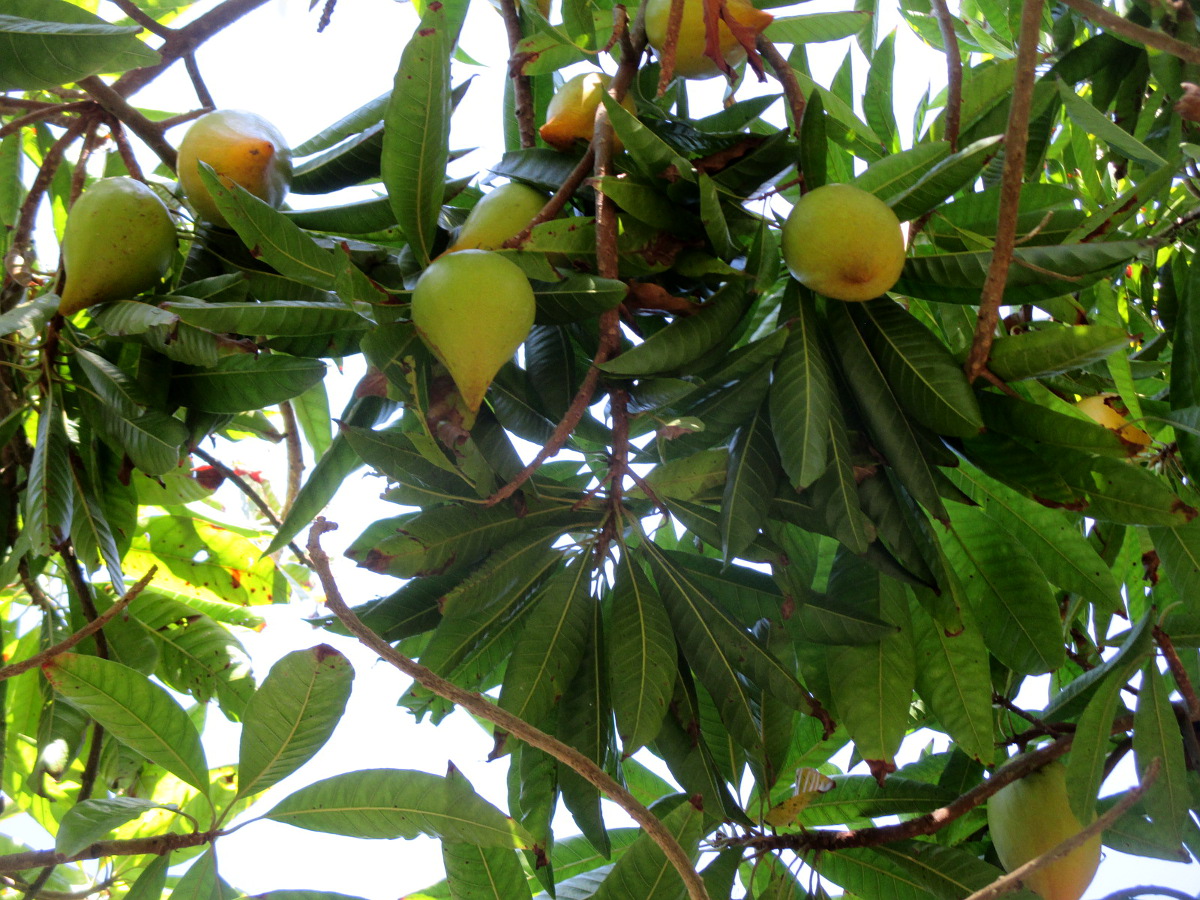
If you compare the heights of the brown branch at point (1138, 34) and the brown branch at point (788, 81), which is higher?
the brown branch at point (788, 81)

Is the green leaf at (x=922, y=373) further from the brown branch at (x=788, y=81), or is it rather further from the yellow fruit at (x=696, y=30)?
the yellow fruit at (x=696, y=30)

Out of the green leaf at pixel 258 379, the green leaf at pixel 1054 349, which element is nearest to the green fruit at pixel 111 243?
the green leaf at pixel 258 379

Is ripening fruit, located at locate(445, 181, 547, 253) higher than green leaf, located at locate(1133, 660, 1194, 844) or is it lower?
higher

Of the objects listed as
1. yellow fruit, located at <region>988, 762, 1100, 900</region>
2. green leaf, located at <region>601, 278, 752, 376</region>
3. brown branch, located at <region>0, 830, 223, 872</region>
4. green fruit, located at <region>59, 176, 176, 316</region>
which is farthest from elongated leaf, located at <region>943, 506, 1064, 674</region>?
green fruit, located at <region>59, 176, 176, 316</region>

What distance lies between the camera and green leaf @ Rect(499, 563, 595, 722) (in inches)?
47.3

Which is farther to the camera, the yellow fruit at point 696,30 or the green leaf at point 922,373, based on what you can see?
the yellow fruit at point 696,30

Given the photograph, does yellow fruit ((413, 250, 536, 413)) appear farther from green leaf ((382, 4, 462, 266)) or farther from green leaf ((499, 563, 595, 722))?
green leaf ((499, 563, 595, 722))

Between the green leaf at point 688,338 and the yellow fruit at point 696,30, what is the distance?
1.01 feet

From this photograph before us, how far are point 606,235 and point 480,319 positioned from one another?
183 mm

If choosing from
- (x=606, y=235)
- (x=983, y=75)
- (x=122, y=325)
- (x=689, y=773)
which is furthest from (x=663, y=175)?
(x=689, y=773)

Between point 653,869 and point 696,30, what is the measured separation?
99 centimetres

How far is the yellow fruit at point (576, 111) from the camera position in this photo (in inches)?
47.1

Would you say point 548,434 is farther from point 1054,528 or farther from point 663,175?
point 1054,528

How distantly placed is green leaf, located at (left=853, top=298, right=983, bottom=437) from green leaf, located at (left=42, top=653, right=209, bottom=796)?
0.89m
